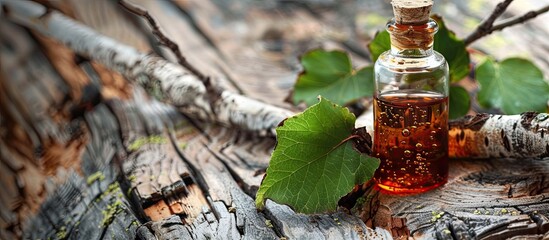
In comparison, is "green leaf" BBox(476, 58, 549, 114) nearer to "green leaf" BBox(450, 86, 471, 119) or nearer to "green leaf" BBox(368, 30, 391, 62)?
"green leaf" BBox(450, 86, 471, 119)

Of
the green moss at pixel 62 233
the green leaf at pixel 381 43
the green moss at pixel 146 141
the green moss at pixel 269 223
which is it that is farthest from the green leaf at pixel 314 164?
the green moss at pixel 146 141

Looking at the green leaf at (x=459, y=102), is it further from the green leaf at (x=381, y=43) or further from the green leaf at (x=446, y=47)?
the green leaf at (x=381, y=43)

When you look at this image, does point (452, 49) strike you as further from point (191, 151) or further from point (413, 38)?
point (191, 151)

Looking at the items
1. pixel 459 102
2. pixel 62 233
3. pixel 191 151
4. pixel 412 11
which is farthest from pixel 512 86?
pixel 62 233

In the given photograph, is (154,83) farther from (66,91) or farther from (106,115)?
(66,91)

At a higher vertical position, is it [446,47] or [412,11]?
[412,11]

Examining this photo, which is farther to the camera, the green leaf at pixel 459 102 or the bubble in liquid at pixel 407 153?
the green leaf at pixel 459 102
